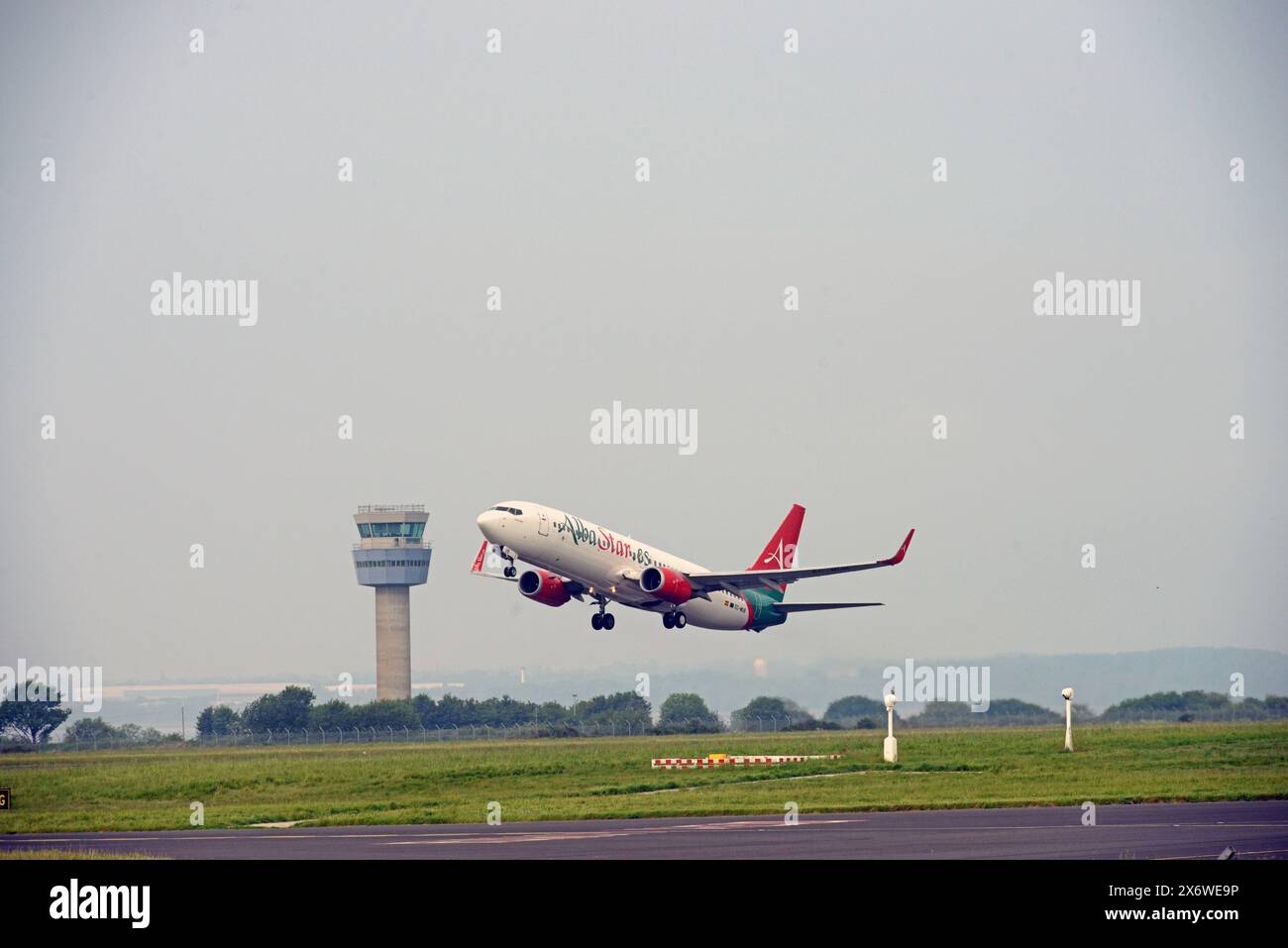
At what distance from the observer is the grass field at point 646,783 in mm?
44562

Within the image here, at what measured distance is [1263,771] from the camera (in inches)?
2039

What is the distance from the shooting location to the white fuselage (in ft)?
229

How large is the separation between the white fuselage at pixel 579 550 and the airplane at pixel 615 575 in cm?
4

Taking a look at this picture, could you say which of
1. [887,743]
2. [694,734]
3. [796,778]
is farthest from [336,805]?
[694,734]

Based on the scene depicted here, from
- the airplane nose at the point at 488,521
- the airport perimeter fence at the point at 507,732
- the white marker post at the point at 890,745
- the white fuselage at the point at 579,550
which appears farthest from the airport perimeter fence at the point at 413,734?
the white marker post at the point at 890,745

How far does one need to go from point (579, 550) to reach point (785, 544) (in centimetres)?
2897

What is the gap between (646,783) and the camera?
55906 mm

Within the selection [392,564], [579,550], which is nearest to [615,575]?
[579,550]

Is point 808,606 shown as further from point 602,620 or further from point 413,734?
point 413,734

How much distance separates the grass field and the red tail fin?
19234 millimetres

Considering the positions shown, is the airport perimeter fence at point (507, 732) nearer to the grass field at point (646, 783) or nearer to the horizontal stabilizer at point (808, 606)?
the horizontal stabilizer at point (808, 606)

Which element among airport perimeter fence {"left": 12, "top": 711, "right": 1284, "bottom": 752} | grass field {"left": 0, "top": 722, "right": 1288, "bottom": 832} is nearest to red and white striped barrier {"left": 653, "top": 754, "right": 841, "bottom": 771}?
grass field {"left": 0, "top": 722, "right": 1288, "bottom": 832}

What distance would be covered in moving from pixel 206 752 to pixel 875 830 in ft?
266
